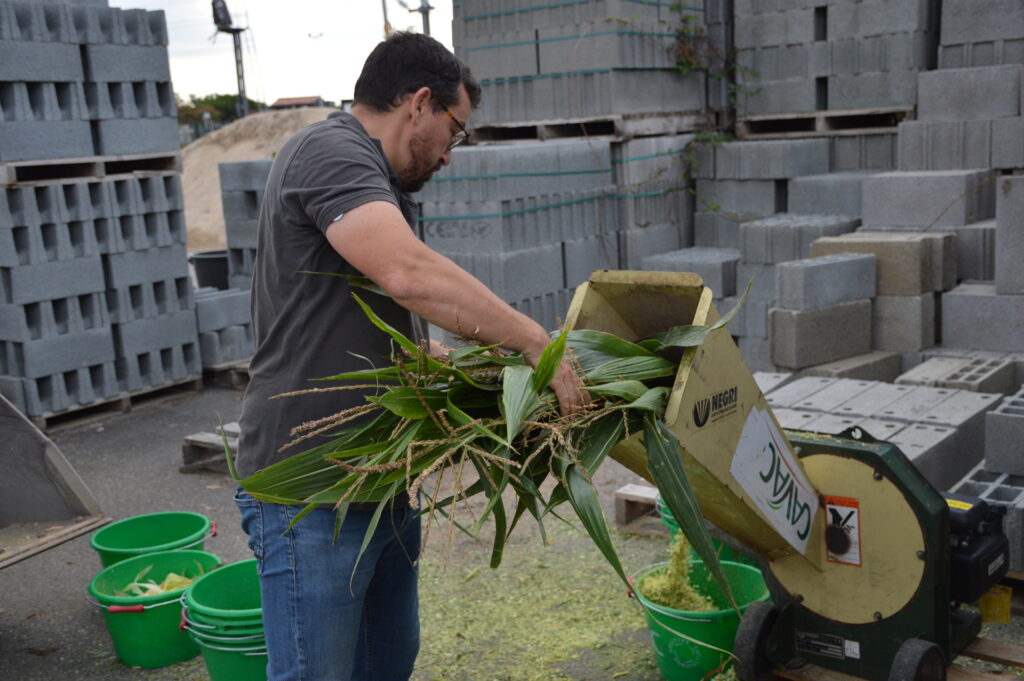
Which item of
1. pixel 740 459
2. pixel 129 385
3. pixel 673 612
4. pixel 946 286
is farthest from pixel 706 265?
pixel 740 459

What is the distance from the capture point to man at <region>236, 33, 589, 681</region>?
246 cm

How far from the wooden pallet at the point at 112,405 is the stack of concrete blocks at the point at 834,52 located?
6023mm

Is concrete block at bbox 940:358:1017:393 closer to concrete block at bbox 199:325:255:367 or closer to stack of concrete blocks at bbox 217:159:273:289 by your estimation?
concrete block at bbox 199:325:255:367

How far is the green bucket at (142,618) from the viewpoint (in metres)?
4.23

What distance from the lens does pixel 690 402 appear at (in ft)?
8.43

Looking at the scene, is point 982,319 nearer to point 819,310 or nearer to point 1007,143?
point 819,310

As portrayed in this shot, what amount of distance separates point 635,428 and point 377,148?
3.31ft

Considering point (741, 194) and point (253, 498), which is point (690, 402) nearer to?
point (253, 498)

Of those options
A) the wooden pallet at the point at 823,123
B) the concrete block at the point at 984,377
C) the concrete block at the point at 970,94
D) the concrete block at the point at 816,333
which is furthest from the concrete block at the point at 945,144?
the concrete block at the point at 984,377

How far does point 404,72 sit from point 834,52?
25.6ft

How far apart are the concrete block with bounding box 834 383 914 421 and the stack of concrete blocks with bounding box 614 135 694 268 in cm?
370

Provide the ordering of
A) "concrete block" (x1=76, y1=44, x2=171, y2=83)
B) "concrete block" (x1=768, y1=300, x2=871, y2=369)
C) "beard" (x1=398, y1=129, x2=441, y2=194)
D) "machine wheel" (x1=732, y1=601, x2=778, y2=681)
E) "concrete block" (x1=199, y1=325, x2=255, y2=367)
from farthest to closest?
"concrete block" (x1=199, y1=325, x2=255, y2=367) < "concrete block" (x1=76, y1=44, x2=171, y2=83) < "concrete block" (x1=768, y1=300, x2=871, y2=369) < "machine wheel" (x1=732, y1=601, x2=778, y2=681) < "beard" (x1=398, y1=129, x2=441, y2=194)

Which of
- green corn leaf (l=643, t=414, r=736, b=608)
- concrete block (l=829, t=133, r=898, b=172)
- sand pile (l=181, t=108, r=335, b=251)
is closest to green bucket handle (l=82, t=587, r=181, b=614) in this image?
green corn leaf (l=643, t=414, r=736, b=608)

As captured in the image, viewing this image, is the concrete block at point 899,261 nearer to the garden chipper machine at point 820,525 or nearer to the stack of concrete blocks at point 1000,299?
the stack of concrete blocks at point 1000,299
